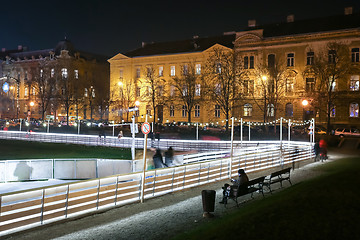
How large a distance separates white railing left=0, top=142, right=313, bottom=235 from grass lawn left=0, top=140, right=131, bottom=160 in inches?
738

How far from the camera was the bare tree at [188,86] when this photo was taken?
6438 centimetres

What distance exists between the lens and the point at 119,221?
1224 cm

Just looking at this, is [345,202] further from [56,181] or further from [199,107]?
[199,107]

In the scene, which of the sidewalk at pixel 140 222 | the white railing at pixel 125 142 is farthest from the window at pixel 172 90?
the sidewalk at pixel 140 222

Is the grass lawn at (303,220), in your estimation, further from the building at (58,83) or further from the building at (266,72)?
the building at (58,83)

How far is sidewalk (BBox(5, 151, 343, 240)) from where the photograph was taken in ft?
35.8

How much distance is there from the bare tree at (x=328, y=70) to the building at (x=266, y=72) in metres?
0.24

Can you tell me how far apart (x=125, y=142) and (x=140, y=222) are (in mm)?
31839

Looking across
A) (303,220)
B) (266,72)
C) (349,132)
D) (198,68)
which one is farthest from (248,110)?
(303,220)

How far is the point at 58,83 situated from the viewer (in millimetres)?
81062

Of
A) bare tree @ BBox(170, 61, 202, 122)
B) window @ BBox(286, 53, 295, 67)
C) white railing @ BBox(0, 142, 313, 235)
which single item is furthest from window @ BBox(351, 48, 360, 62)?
white railing @ BBox(0, 142, 313, 235)

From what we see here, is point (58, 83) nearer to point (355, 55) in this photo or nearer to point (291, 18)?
point (291, 18)

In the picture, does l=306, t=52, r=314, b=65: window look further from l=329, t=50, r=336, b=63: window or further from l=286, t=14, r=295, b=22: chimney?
l=286, t=14, r=295, b=22: chimney

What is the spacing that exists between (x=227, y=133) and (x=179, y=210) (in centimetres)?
3445
